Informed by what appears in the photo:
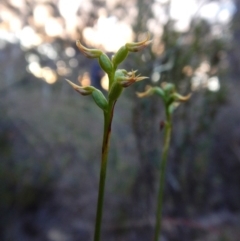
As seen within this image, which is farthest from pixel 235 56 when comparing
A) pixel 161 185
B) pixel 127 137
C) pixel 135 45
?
pixel 135 45

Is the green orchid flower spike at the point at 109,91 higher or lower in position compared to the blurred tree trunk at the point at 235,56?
lower

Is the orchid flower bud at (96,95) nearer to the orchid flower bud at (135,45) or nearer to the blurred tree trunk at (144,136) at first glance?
the orchid flower bud at (135,45)

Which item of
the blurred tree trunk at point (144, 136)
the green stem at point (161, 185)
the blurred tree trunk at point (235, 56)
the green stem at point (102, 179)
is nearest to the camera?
the green stem at point (102, 179)

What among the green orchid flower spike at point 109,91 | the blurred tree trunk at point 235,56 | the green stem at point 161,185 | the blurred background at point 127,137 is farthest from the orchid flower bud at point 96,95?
the blurred tree trunk at point 235,56

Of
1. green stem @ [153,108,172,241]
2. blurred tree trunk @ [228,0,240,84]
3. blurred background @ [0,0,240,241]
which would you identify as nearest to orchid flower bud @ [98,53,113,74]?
green stem @ [153,108,172,241]

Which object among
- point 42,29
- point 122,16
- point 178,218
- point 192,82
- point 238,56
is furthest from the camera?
point 42,29

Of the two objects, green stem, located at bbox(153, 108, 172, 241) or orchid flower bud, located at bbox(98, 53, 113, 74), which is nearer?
orchid flower bud, located at bbox(98, 53, 113, 74)

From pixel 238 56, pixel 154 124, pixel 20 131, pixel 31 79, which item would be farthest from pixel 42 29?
pixel 154 124

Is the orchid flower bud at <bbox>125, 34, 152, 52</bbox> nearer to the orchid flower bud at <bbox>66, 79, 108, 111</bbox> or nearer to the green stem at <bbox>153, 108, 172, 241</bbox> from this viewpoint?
the orchid flower bud at <bbox>66, 79, 108, 111</bbox>

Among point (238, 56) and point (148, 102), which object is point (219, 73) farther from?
point (238, 56)
